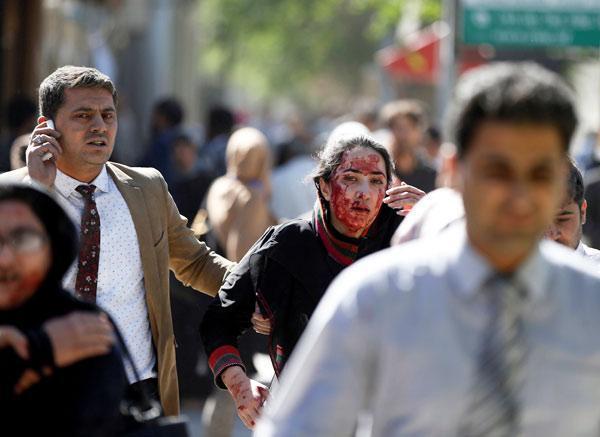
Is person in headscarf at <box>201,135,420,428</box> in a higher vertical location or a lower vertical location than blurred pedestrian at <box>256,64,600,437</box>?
lower

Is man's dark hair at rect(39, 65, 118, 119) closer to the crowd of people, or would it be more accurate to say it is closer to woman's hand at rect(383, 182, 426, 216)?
woman's hand at rect(383, 182, 426, 216)

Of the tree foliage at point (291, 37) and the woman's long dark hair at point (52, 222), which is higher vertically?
the woman's long dark hair at point (52, 222)

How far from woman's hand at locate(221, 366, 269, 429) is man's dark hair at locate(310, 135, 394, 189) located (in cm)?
81

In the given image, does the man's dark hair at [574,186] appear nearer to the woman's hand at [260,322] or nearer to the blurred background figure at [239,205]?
the woman's hand at [260,322]

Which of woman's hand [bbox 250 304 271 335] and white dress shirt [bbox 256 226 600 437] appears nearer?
white dress shirt [bbox 256 226 600 437]

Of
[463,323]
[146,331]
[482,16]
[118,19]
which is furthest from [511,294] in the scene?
[118,19]

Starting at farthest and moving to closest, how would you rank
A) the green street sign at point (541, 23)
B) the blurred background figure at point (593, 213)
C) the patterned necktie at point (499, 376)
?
the green street sign at point (541, 23) → the blurred background figure at point (593, 213) → the patterned necktie at point (499, 376)

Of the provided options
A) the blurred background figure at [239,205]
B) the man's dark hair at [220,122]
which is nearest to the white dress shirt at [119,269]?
the blurred background figure at [239,205]

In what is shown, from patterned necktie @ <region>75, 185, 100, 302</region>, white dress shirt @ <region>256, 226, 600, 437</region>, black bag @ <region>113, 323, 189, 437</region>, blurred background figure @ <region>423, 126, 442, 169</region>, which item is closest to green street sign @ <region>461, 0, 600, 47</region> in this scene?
blurred background figure @ <region>423, 126, 442, 169</region>

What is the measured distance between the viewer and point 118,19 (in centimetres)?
2775

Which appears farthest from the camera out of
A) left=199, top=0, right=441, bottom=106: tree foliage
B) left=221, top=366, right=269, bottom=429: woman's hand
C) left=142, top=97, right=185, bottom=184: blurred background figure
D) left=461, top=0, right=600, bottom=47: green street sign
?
left=199, top=0, right=441, bottom=106: tree foliage

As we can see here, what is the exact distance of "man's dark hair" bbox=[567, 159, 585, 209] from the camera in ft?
17.0

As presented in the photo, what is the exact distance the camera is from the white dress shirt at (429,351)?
2863 mm

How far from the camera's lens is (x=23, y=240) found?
3211mm
